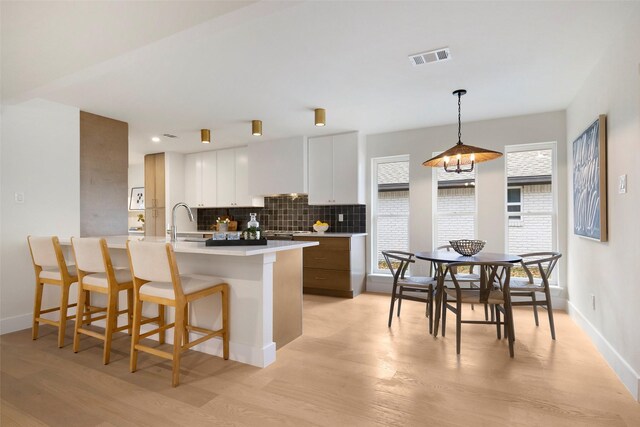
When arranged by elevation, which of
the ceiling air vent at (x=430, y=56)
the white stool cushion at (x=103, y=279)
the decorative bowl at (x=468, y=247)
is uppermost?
the ceiling air vent at (x=430, y=56)

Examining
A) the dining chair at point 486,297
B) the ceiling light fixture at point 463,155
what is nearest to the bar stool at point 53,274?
the dining chair at point 486,297

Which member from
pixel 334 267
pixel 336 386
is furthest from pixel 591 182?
pixel 334 267

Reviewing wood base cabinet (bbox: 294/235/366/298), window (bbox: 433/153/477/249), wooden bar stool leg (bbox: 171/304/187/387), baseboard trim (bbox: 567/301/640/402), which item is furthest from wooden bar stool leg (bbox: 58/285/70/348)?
window (bbox: 433/153/477/249)

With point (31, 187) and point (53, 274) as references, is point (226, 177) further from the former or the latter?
point (53, 274)

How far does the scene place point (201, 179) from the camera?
6.50 meters

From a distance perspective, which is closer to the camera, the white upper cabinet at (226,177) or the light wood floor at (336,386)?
the light wood floor at (336,386)

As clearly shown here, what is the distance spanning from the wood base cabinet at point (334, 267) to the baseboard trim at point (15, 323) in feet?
10.4

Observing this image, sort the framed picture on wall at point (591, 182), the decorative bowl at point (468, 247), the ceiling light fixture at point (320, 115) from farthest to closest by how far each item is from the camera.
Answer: the ceiling light fixture at point (320, 115) → the decorative bowl at point (468, 247) → the framed picture on wall at point (591, 182)

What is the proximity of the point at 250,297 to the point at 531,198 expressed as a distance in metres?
3.82

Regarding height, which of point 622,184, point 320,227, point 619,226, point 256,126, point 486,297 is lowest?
point 486,297

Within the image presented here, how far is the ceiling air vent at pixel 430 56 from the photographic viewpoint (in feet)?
8.36

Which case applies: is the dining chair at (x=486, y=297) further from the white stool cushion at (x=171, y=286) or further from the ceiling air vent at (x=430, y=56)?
the white stool cushion at (x=171, y=286)

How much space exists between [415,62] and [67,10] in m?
2.44

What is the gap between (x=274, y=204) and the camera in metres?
6.08
